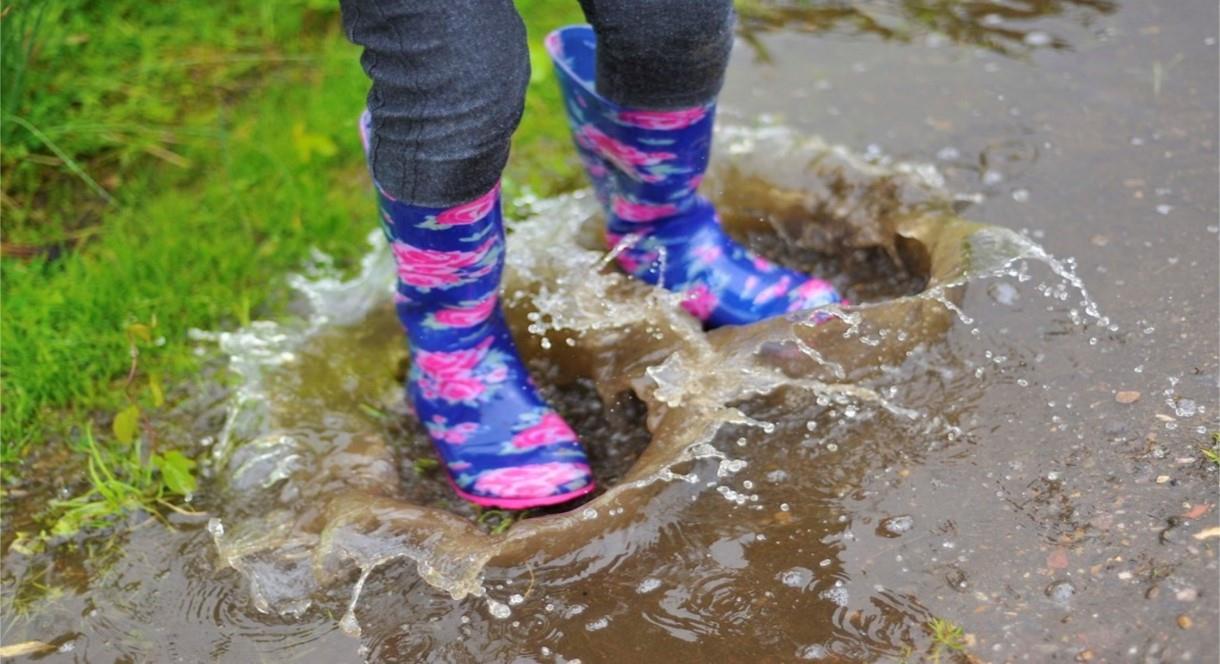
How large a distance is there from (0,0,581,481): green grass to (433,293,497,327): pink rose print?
2.17 feet

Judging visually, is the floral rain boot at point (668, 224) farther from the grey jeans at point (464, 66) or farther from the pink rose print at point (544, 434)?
the pink rose print at point (544, 434)

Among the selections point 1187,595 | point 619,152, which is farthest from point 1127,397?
point 619,152

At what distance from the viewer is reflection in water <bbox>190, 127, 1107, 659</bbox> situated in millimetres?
1680

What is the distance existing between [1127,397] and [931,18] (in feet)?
4.87

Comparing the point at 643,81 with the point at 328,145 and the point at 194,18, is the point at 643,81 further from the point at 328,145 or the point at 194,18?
the point at 194,18

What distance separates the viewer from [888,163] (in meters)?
2.52

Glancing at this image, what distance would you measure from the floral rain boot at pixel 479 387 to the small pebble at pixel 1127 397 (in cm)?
84

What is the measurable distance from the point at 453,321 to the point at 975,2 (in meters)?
1.82

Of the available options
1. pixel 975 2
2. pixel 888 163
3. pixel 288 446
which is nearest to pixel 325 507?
pixel 288 446

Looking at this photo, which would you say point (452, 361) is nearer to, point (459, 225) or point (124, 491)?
point (459, 225)

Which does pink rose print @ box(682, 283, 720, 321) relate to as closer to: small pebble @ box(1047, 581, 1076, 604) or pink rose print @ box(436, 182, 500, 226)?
pink rose print @ box(436, 182, 500, 226)

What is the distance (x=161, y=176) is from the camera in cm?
285

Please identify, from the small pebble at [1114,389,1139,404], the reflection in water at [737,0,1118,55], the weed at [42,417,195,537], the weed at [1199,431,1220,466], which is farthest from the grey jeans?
the reflection in water at [737,0,1118,55]

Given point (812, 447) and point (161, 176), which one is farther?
point (161, 176)
